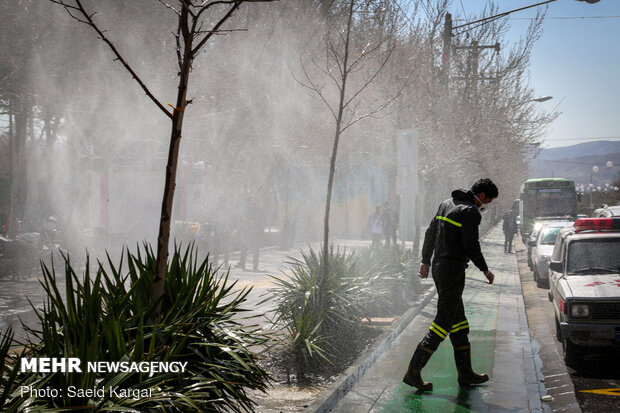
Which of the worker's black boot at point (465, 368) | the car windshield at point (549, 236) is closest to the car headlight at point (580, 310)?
Answer: the worker's black boot at point (465, 368)

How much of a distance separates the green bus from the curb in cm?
2601

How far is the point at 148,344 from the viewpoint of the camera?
4.08 metres

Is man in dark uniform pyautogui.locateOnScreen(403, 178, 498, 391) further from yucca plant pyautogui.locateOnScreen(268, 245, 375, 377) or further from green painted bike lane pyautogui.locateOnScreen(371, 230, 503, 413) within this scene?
yucca plant pyautogui.locateOnScreen(268, 245, 375, 377)

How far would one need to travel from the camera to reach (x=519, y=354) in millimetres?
7953

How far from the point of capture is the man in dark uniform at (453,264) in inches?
225

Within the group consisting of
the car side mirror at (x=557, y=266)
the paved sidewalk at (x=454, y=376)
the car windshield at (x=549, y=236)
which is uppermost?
the car windshield at (x=549, y=236)

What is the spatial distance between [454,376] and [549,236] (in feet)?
39.9

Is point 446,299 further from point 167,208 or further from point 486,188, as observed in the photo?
point 167,208

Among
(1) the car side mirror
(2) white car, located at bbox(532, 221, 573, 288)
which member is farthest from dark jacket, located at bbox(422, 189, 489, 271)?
(2) white car, located at bbox(532, 221, 573, 288)

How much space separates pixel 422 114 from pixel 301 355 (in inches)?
517

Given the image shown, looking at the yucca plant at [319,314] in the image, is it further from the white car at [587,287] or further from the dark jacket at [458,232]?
the white car at [587,287]

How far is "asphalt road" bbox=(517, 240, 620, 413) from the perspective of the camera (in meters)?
5.89

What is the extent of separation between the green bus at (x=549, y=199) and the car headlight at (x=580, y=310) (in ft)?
90.3

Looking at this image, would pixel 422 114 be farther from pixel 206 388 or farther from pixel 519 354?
pixel 206 388
